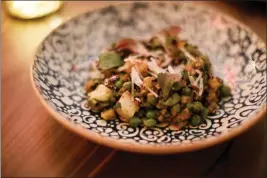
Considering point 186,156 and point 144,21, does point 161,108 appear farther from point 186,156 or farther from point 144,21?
point 144,21

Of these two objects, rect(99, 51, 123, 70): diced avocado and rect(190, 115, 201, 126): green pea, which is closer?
rect(190, 115, 201, 126): green pea

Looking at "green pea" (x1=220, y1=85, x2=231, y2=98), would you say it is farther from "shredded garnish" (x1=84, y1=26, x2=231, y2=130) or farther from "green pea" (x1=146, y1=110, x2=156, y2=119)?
"green pea" (x1=146, y1=110, x2=156, y2=119)

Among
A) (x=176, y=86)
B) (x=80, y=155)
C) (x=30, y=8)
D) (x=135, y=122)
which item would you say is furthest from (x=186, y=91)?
(x=30, y=8)

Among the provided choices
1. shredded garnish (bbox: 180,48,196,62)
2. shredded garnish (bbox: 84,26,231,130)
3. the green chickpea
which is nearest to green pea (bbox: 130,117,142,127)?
shredded garnish (bbox: 84,26,231,130)

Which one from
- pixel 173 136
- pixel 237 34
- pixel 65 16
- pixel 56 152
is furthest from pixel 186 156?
pixel 65 16

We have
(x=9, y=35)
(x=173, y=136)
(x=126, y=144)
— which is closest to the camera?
(x=126, y=144)

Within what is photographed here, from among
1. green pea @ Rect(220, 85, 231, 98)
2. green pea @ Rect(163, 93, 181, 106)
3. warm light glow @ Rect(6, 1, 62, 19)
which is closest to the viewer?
→ green pea @ Rect(163, 93, 181, 106)

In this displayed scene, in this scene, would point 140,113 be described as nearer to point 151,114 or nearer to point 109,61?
point 151,114

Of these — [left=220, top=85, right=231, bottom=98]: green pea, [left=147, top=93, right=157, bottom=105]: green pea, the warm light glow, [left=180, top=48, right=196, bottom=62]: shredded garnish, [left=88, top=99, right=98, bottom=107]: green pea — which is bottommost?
[left=88, top=99, right=98, bottom=107]: green pea
